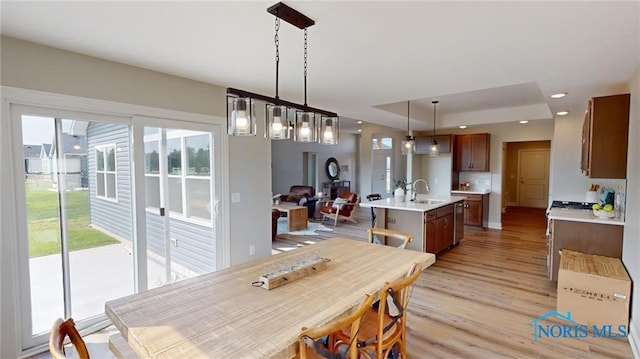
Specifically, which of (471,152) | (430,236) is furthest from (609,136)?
(471,152)

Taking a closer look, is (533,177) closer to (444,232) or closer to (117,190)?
(444,232)

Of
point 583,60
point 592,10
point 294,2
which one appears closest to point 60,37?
point 294,2

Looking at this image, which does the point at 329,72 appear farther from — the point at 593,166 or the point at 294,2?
the point at 593,166

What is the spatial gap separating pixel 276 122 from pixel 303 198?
6.23 metres

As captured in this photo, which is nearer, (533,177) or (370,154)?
(370,154)

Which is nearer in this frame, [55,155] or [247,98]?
[247,98]

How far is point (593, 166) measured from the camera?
322 centimetres

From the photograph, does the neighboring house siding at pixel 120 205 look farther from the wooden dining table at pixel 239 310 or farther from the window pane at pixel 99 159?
the wooden dining table at pixel 239 310

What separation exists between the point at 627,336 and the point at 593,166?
1.61 m

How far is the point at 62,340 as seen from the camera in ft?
3.84

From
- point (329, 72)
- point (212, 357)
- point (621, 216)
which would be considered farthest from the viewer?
point (621, 216)

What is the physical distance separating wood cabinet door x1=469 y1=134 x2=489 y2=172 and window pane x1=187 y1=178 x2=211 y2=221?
20.4 ft

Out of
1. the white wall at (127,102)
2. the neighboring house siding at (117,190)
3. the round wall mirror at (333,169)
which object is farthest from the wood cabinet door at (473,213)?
the neighboring house siding at (117,190)

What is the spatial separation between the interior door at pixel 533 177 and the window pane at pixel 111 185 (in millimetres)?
11809
